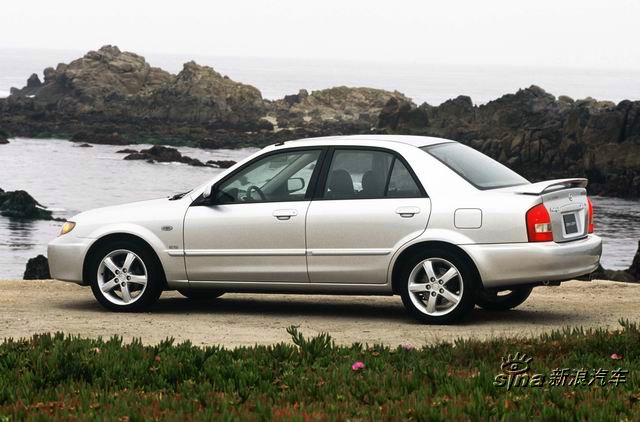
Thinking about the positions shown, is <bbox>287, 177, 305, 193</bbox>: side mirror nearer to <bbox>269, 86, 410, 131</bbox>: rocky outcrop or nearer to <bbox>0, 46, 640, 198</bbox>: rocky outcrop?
<bbox>0, 46, 640, 198</bbox>: rocky outcrop

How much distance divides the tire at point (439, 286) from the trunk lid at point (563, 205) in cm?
76

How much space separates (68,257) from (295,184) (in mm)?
2324

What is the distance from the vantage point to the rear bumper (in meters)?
9.62

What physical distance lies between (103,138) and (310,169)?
6959cm

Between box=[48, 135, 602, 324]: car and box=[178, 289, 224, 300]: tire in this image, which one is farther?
box=[178, 289, 224, 300]: tire

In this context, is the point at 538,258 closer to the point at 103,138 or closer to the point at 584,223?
the point at 584,223

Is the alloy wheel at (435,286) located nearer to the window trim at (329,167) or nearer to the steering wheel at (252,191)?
the window trim at (329,167)

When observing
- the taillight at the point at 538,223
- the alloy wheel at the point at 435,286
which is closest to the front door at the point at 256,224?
the alloy wheel at the point at 435,286

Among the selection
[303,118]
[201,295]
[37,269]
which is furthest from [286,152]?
[303,118]

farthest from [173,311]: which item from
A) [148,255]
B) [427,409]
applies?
[427,409]

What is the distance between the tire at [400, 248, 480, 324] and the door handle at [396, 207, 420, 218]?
1.05ft

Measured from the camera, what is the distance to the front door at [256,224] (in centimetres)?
1034

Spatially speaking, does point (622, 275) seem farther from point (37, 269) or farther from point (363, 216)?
point (363, 216)

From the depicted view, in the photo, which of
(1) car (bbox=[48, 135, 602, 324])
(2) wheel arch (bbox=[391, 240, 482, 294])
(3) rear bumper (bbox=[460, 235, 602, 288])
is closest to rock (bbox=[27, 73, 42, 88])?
(1) car (bbox=[48, 135, 602, 324])
